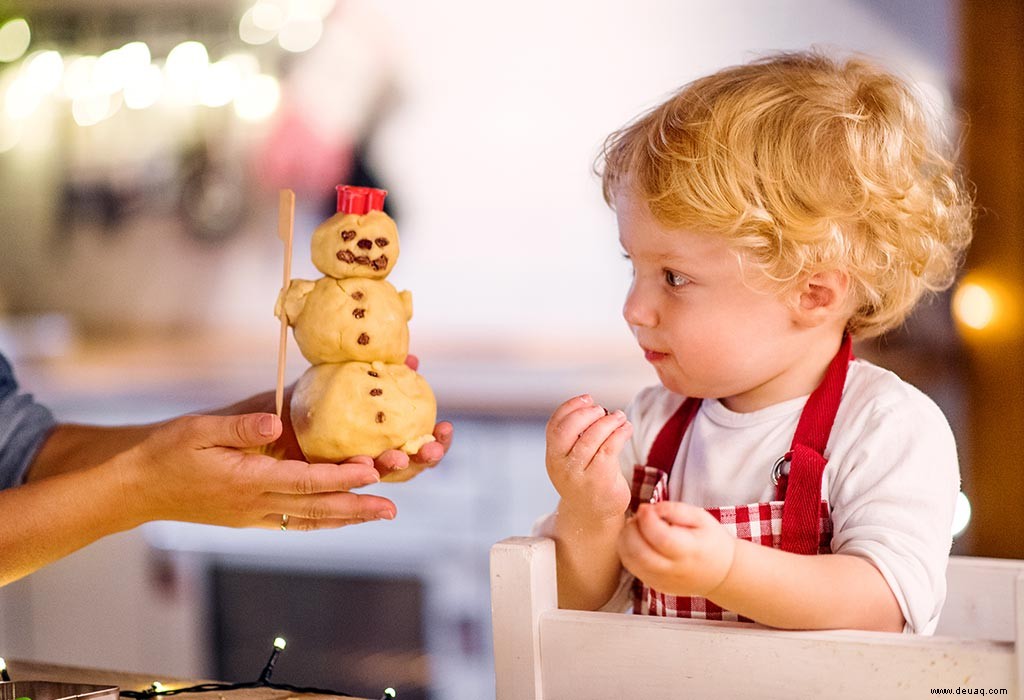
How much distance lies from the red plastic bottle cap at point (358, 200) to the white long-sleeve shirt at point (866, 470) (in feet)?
1.15

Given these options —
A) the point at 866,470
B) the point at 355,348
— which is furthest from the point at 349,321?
the point at 866,470

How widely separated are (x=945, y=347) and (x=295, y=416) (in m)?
1.47

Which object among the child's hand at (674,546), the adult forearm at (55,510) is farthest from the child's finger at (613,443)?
the adult forearm at (55,510)

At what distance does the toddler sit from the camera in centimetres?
94

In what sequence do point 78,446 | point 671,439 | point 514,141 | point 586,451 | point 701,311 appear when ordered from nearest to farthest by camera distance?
point 586,451 < point 701,311 < point 671,439 < point 78,446 < point 514,141

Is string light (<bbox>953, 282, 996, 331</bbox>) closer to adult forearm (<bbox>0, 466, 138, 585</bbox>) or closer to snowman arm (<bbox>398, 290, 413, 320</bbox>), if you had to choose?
snowman arm (<bbox>398, 290, 413, 320</bbox>)

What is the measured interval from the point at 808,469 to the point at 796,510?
0.13 feet

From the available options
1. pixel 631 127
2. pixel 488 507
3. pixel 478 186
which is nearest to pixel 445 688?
pixel 488 507

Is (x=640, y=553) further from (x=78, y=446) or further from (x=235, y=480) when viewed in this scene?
(x=78, y=446)

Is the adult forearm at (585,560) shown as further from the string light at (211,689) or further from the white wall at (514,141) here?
the white wall at (514,141)

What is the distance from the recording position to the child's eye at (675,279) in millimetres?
1021

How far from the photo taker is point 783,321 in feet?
3.39

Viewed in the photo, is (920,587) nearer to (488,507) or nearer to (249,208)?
(488,507)

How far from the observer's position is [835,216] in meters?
1.00
